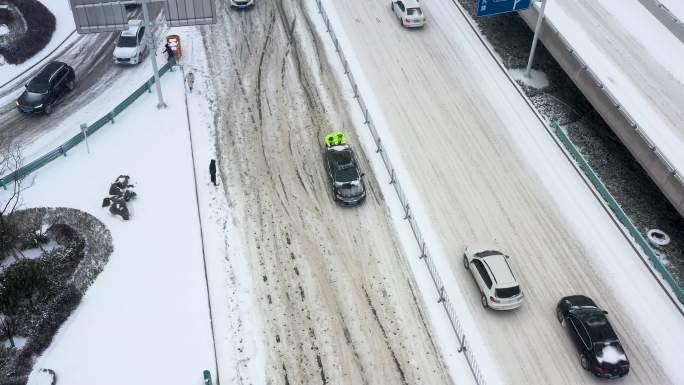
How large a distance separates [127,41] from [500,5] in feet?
81.8

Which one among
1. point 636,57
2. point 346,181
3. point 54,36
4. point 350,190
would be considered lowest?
point 350,190

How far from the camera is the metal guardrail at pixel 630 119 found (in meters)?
30.5

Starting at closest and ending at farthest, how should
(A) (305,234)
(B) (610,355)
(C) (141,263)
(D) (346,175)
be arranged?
(B) (610,355)
(C) (141,263)
(A) (305,234)
(D) (346,175)

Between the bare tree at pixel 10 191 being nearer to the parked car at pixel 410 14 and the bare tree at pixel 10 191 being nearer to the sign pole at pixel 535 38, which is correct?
the parked car at pixel 410 14

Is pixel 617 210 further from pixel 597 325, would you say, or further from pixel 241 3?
pixel 241 3

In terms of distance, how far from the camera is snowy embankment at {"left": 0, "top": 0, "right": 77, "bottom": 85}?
42844 millimetres

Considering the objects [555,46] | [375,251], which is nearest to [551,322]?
[375,251]

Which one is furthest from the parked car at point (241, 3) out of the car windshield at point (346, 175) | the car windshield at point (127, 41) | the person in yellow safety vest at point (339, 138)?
the car windshield at point (346, 175)

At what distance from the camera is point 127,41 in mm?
43062

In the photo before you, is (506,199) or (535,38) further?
(535,38)

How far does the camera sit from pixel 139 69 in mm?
42938

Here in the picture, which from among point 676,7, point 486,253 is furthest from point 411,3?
point 486,253

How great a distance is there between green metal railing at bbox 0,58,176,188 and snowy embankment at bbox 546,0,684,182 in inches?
1052

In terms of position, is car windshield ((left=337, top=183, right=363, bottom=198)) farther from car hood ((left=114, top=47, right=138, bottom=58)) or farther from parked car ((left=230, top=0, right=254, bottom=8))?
parked car ((left=230, top=0, right=254, bottom=8))
